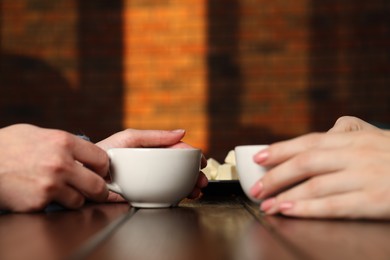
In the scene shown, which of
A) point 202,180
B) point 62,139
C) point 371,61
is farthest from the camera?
point 371,61

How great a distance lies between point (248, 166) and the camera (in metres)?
0.64

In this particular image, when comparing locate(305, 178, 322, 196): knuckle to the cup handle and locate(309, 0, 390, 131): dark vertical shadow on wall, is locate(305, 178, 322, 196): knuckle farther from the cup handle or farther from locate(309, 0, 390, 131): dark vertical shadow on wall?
locate(309, 0, 390, 131): dark vertical shadow on wall

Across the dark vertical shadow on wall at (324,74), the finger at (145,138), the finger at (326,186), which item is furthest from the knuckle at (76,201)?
the dark vertical shadow on wall at (324,74)

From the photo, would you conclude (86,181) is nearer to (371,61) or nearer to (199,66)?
(199,66)

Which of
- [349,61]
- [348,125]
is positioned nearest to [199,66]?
[349,61]

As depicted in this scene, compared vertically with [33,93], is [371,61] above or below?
above

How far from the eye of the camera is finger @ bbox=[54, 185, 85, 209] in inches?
27.3

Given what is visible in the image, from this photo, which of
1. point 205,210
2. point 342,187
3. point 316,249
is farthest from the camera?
point 205,210

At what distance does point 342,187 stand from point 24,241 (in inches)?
13.5

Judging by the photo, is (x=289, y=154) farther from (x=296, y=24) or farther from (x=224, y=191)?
(x=296, y=24)

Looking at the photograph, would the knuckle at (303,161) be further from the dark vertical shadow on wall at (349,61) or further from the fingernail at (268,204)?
the dark vertical shadow on wall at (349,61)

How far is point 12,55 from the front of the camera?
130 inches

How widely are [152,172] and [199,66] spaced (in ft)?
8.26

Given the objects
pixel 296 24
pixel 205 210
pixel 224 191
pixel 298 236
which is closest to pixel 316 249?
pixel 298 236
